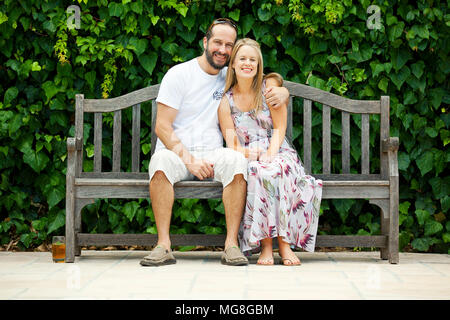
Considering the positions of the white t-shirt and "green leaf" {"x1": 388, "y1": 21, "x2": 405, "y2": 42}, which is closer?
the white t-shirt

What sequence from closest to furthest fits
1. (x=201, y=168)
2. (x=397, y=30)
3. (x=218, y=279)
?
(x=218, y=279) < (x=201, y=168) < (x=397, y=30)

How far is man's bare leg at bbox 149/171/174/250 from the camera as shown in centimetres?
361

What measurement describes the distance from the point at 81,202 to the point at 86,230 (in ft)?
2.78

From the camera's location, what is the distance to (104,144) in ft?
14.6

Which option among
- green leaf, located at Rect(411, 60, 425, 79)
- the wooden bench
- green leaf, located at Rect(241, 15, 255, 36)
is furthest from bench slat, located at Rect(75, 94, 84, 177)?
green leaf, located at Rect(411, 60, 425, 79)

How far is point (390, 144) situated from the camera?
385 cm

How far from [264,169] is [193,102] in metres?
0.68

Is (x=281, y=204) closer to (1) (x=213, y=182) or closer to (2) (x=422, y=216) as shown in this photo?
(1) (x=213, y=182)

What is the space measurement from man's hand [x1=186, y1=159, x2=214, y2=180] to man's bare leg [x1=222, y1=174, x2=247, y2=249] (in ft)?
0.62

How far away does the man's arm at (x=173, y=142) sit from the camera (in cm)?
Result: 373

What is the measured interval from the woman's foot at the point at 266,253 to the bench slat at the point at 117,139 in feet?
3.60

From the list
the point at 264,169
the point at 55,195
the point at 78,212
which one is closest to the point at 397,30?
the point at 264,169

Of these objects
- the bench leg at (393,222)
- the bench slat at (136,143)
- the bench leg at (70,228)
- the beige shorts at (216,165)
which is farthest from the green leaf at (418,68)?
the bench leg at (70,228)

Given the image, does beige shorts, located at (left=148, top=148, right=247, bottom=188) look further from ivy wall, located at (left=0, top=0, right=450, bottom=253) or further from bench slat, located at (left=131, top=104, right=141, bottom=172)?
ivy wall, located at (left=0, top=0, right=450, bottom=253)
